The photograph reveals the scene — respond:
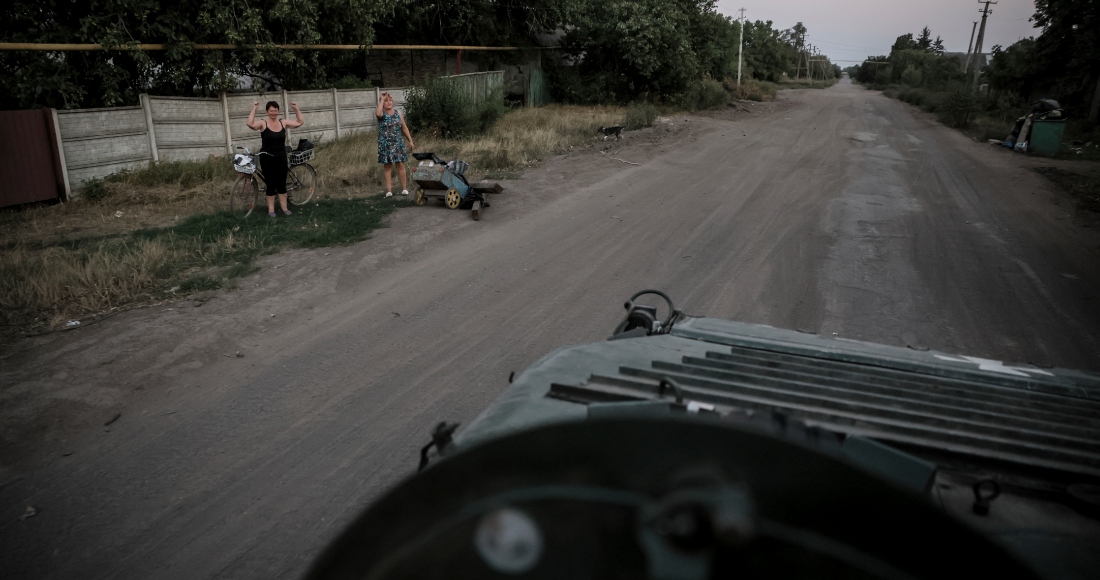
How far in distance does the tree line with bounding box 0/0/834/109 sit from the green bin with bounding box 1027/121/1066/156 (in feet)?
43.4

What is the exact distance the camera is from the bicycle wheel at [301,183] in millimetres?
11484

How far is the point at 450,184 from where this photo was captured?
37.2ft

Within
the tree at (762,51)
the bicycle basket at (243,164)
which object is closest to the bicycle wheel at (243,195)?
the bicycle basket at (243,164)

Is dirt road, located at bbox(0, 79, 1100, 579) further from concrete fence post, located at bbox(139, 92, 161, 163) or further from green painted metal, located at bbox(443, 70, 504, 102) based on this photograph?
green painted metal, located at bbox(443, 70, 504, 102)

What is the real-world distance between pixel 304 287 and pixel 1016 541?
7.22m

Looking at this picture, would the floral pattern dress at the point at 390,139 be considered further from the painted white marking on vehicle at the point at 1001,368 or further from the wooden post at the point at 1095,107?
the wooden post at the point at 1095,107

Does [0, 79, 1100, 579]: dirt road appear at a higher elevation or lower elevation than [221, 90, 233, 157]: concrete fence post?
lower

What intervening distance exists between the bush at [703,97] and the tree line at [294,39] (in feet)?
2.41

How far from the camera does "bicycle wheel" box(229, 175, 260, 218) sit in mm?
10727

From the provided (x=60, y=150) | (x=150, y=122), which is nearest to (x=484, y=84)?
(x=150, y=122)

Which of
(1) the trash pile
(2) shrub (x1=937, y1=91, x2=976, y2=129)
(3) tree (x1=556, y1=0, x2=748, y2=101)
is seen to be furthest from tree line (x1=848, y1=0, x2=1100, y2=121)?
(3) tree (x1=556, y1=0, x2=748, y2=101)

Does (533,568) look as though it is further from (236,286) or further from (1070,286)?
(1070,286)

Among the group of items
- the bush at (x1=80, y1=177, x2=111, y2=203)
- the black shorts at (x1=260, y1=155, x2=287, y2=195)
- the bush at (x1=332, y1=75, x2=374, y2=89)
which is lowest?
the bush at (x1=80, y1=177, x2=111, y2=203)

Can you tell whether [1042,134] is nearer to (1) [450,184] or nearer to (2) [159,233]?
(1) [450,184]
